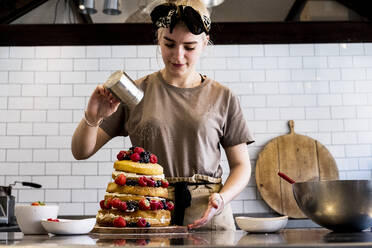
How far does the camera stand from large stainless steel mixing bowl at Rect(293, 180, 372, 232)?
114 centimetres

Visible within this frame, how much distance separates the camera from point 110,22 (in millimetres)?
3658

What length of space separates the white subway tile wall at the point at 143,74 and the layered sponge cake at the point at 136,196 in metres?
2.16

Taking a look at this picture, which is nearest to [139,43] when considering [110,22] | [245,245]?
[110,22]

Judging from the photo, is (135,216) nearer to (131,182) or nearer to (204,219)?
(131,182)

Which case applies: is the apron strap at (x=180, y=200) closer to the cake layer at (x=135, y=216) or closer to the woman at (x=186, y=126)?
the woman at (x=186, y=126)

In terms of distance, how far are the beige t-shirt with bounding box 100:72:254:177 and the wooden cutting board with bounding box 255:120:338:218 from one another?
168 centimetres

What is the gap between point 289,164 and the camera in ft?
11.4

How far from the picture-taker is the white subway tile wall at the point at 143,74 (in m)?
3.50

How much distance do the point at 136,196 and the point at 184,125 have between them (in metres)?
0.50

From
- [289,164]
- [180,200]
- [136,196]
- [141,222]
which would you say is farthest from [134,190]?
[289,164]

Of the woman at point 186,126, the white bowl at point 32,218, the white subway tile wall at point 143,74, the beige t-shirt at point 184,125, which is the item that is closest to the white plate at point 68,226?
the white bowl at point 32,218

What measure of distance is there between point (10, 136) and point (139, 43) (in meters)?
1.28

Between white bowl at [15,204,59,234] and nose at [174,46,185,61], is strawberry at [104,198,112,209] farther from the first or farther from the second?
nose at [174,46,185,61]

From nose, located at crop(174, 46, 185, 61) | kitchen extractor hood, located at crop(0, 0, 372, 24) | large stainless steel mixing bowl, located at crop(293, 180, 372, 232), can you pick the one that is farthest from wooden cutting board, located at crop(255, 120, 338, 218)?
large stainless steel mixing bowl, located at crop(293, 180, 372, 232)
